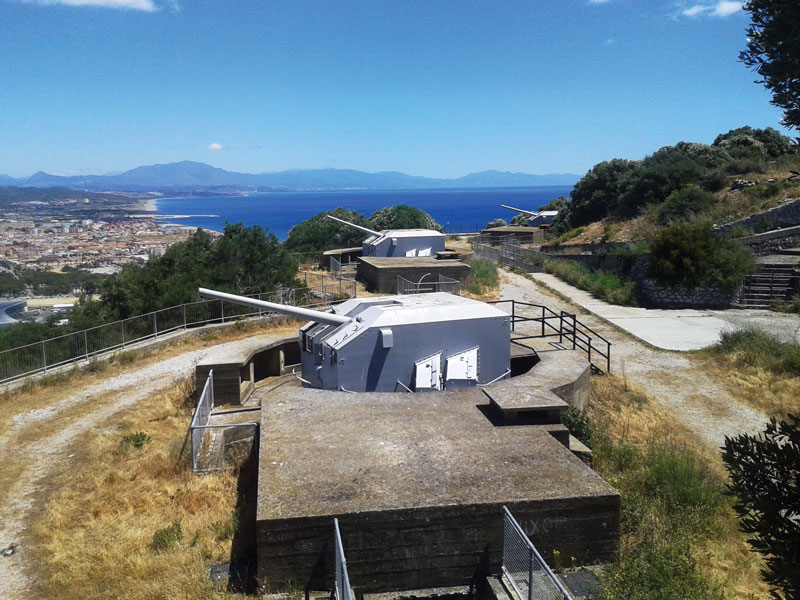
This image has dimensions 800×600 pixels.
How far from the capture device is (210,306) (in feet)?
58.6

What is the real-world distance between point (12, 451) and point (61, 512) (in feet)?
9.16

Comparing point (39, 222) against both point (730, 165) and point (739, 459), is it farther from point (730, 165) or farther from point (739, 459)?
point (739, 459)

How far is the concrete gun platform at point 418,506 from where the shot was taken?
19.1ft

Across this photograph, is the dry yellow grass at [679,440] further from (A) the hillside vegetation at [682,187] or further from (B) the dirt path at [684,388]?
(A) the hillside vegetation at [682,187]

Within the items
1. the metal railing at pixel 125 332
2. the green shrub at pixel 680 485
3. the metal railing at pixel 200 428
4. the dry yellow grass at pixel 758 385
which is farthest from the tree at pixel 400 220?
the green shrub at pixel 680 485

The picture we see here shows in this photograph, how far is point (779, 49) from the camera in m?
4.38

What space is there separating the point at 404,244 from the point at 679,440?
18.7 m

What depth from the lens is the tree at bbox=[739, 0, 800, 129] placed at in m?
4.11

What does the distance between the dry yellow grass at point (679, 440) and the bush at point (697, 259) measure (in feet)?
31.4

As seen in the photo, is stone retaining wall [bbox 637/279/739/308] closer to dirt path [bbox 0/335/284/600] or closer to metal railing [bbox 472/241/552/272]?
metal railing [bbox 472/241/552/272]

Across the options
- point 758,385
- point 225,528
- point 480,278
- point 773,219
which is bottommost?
point 758,385

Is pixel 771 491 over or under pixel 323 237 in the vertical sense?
over

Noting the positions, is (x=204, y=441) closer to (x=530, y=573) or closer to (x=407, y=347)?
(x=407, y=347)

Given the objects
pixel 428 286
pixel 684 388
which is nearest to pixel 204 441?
pixel 684 388
